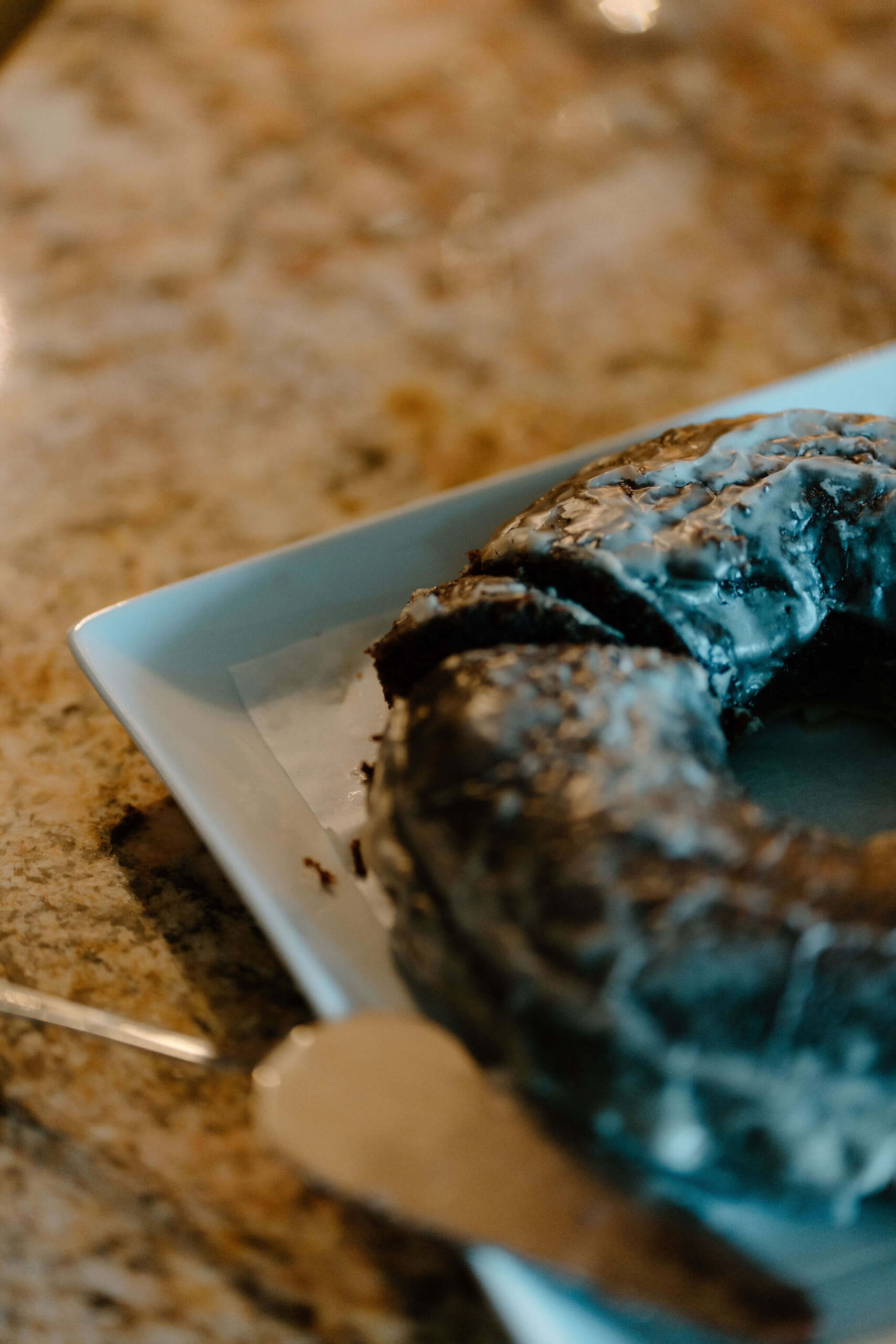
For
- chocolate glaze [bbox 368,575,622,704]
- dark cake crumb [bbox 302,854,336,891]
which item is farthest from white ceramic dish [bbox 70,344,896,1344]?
chocolate glaze [bbox 368,575,622,704]

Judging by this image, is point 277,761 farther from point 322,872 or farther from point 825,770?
point 825,770

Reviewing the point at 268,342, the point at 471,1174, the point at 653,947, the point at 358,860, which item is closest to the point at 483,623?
the point at 358,860

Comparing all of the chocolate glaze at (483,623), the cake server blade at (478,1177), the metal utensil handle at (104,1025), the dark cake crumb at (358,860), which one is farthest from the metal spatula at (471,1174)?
the chocolate glaze at (483,623)

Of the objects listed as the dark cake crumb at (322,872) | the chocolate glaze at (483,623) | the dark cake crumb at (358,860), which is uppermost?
the chocolate glaze at (483,623)

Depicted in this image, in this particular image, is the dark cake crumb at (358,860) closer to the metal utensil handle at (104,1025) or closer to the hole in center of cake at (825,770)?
the metal utensil handle at (104,1025)

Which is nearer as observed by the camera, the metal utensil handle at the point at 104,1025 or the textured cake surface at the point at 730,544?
the metal utensil handle at the point at 104,1025

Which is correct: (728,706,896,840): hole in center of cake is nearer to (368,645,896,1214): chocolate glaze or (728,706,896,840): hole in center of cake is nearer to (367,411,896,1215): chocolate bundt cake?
(367,411,896,1215): chocolate bundt cake
